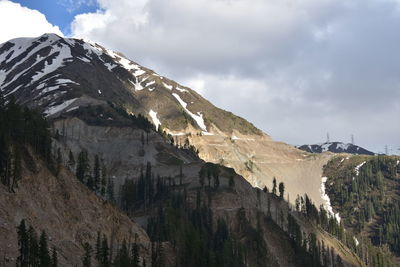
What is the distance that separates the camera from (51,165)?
111812 mm

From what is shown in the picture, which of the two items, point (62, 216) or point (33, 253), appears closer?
point (33, 253)

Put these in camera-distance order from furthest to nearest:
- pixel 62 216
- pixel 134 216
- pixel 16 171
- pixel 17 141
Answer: pixel 134 216, pixel 17 141, pixel 62 216, pixel 16 171

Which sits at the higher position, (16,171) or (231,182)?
(16,171)

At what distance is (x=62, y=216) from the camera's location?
102 meters

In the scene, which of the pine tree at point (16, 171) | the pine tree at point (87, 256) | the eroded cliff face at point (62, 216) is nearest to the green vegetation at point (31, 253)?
the eroded cliff face at point (62, 216)

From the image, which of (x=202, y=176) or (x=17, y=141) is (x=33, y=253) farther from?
(x=202, y=176)

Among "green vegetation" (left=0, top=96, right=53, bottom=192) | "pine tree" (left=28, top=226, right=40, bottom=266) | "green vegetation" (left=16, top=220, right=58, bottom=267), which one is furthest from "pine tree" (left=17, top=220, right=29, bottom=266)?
"green vegetation" (left=0, top=96, right=53, bottom=192)

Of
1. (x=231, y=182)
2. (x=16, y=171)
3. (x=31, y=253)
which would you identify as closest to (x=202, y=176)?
(x=231, y=182)

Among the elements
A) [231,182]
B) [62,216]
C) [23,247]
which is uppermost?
[231,182]

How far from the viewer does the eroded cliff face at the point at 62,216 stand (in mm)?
89812

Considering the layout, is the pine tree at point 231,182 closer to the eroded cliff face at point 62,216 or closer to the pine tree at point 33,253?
the eroded cliff face at point 62,216

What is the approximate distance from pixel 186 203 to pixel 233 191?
17082 mm

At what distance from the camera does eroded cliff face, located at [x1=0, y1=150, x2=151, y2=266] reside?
89812mm

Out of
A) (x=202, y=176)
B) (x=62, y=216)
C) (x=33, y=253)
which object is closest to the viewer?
(x=33, y=253)
